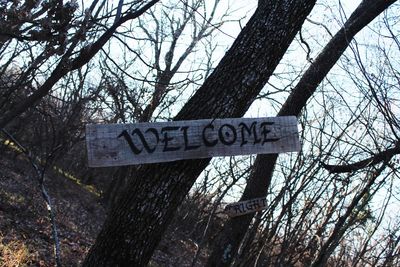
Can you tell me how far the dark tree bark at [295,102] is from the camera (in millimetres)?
5480

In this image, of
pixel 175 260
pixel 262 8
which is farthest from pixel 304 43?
pixel 175 260

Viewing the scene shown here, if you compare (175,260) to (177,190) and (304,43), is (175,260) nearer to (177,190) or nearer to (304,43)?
(304,43)

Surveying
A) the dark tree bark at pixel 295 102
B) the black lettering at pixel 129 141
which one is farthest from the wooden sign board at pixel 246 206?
the black lettering at pixel 129 141

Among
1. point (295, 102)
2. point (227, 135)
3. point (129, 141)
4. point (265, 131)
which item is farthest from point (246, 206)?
point (129, 141)

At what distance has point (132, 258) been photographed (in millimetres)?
2711

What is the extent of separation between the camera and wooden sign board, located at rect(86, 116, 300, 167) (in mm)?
2625

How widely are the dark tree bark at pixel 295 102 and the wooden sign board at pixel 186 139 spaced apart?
2.55m

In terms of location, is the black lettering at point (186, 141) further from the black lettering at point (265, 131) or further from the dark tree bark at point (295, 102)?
the dark tree bark at point (295, 102)

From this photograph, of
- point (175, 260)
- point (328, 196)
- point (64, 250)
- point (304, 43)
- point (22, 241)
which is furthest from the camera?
A: point (175, 260)

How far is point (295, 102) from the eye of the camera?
570cm

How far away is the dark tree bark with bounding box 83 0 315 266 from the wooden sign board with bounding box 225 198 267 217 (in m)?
2.55

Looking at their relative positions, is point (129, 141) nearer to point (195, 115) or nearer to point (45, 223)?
point (195, 115)

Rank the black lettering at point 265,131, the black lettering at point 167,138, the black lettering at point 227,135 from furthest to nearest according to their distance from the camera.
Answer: the black lettering at point 265,131 → the black lettering at point 227,135 → the black lettering at point 167,138

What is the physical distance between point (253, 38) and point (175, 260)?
11.8 metres
